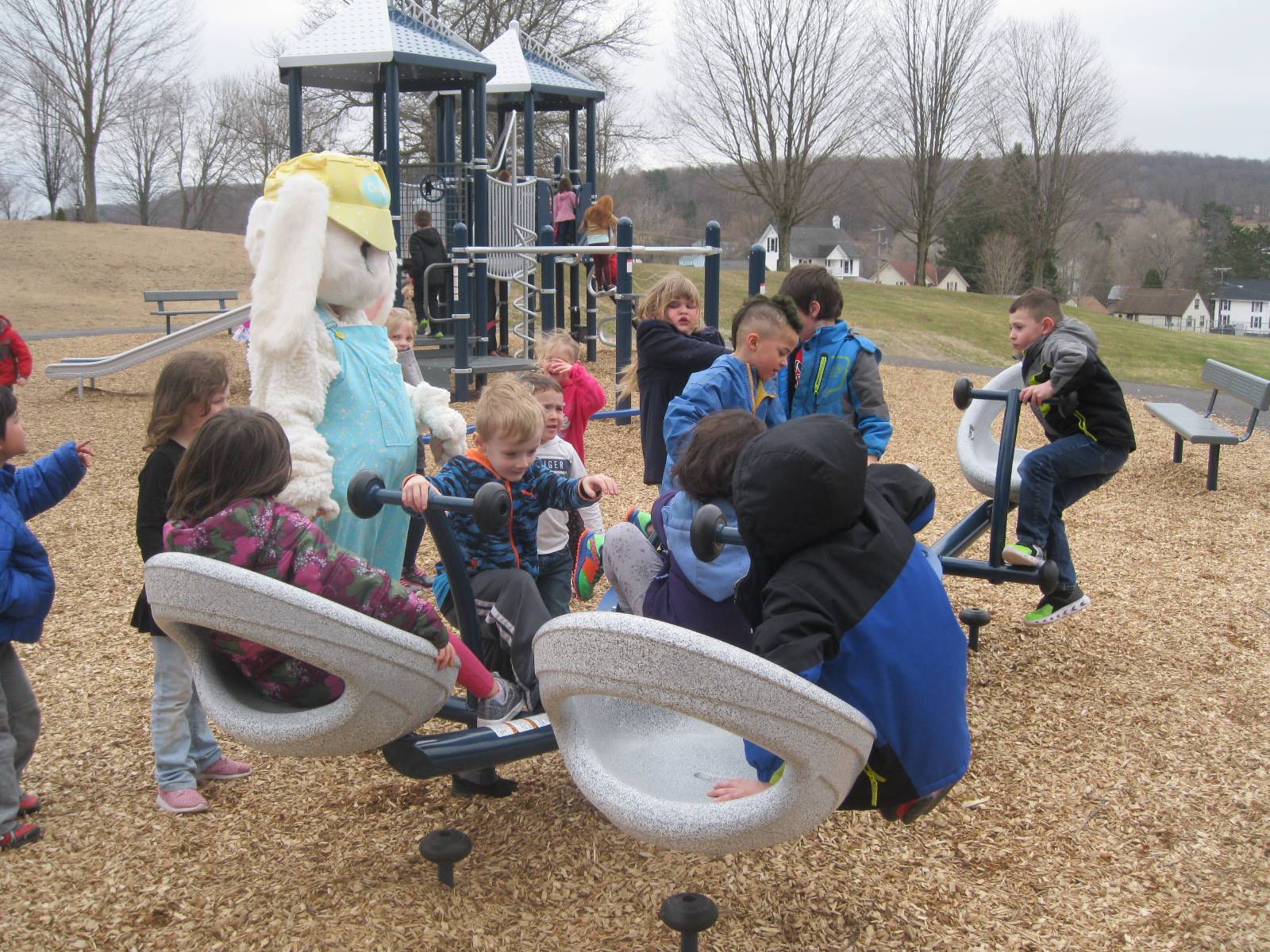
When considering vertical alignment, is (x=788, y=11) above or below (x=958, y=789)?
above

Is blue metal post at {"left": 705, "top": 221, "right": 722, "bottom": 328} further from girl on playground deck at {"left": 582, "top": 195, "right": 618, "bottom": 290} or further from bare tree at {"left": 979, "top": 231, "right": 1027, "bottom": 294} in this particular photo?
bare tree at {"left": 979, "top": 231, "right": 1027, "bottom": 294}

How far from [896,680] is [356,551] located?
1.74 meters

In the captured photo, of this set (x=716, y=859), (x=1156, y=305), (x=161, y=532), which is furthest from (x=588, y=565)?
(x=1156, y=305)

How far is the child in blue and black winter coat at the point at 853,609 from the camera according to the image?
1.85 metres

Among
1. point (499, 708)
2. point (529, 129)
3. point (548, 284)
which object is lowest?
point (499, 708)

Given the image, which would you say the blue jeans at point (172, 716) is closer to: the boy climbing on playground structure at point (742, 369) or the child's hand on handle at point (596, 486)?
the child's hand on handle at point (596, 486)

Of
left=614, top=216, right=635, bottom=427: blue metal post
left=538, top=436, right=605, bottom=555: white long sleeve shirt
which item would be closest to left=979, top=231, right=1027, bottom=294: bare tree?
left=614, top=216, right=635, bottom=427: blue metal post

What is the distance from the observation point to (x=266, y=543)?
225 centimetres

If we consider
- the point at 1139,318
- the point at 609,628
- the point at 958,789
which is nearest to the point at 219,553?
the point at 609,628

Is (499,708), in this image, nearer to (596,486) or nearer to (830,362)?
(596,486)

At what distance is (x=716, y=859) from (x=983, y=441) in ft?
8.86

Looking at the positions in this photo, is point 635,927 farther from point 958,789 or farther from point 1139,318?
point 1139,318

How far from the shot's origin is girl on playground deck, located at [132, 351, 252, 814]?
9.43 feet

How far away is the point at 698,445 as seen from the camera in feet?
8.35
